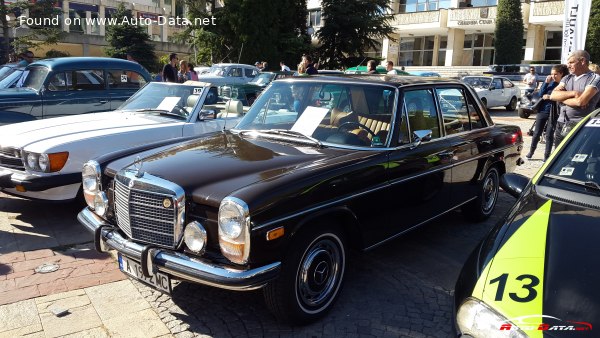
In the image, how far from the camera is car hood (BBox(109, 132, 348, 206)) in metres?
3.10

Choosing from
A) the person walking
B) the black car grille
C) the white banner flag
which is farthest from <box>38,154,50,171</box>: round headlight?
the white banner flag

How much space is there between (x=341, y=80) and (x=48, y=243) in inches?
133

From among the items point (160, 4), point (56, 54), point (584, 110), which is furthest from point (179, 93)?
point (160, 4)

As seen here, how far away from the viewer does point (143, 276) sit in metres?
3.24

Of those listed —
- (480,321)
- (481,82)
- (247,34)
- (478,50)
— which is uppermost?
(478,50)

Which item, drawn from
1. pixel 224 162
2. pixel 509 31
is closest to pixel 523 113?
pixel 224 162

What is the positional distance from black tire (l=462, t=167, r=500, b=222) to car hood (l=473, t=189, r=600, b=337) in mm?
2707

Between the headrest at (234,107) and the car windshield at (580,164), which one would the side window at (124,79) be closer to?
the headrest at (234,107)

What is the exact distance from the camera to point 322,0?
33719 mm

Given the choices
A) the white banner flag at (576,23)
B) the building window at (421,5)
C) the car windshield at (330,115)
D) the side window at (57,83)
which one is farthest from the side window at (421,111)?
the building window at (421,5)

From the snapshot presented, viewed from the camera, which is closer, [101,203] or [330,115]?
[101,203]

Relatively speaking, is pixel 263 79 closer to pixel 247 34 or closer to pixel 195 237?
pixel 247 34

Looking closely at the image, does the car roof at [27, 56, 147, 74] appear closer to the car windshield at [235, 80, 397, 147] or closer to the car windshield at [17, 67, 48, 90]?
the car windshield at [17, 67, 48, 90]

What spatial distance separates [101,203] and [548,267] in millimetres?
3159
